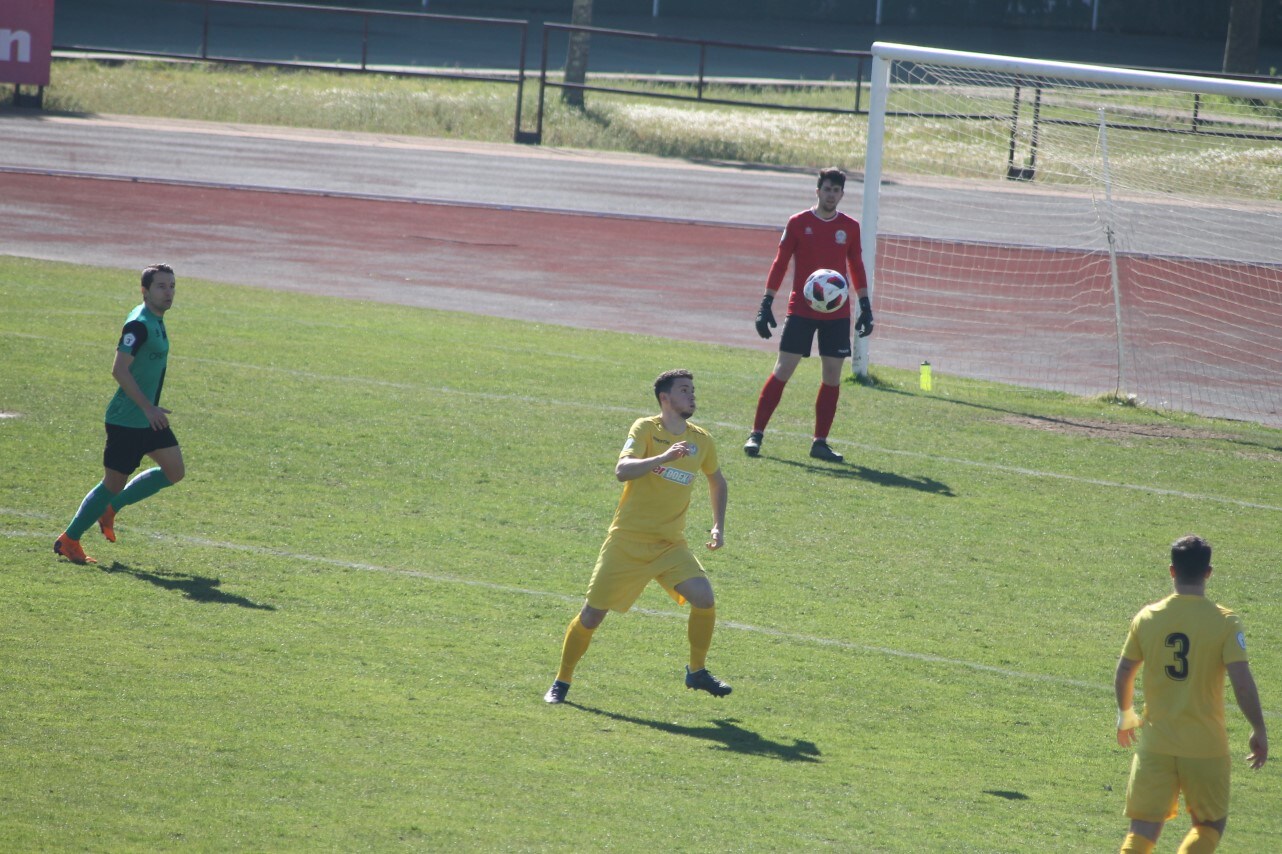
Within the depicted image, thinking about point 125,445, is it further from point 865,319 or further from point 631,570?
point 865,319

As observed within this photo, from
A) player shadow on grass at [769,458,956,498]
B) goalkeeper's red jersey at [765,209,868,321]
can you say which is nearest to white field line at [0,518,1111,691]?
player shadow on grass at [769,458,956,498]

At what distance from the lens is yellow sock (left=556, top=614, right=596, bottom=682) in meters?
7.30

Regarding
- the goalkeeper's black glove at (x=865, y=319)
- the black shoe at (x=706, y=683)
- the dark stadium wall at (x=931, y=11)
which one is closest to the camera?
the black shoe at (x=706, y=683)

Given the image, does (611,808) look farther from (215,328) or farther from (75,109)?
(75,109)

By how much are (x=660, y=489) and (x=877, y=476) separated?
5623 millimetres

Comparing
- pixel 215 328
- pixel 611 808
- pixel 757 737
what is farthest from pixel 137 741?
pixel 215 328

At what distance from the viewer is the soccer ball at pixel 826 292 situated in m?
12.7

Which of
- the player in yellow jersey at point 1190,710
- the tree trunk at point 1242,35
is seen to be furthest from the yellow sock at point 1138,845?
the tree trunk at point 1242,35

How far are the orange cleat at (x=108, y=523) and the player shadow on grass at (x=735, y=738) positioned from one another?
12.6 ft

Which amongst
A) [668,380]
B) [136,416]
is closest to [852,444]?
[668,380]

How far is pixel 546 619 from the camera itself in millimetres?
8633

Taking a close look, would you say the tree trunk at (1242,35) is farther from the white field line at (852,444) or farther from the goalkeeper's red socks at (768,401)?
the goalkeeper's red socks at (768,401)

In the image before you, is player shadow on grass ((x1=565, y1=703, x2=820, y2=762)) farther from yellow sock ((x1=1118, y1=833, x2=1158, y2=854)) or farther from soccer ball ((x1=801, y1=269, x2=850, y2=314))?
soccer ball ((x1=801, y1=269, x2=850, y2=314))

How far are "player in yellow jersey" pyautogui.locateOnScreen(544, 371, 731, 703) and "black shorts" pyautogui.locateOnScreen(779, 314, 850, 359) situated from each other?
5.65 meters
